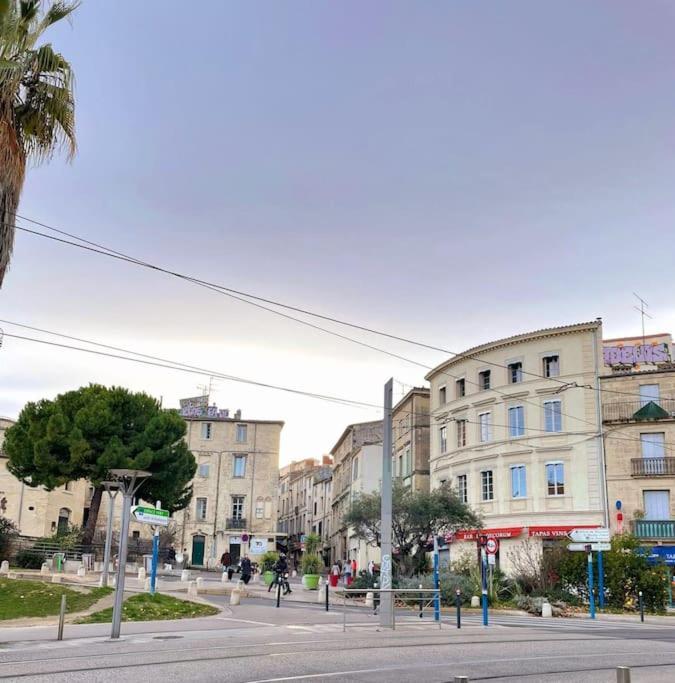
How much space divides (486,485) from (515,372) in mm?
6568

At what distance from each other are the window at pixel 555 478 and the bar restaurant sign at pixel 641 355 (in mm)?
6094

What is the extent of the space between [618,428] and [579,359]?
4036 mm

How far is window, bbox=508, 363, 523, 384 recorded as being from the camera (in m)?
44.1

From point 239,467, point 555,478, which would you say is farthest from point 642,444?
point 239,467

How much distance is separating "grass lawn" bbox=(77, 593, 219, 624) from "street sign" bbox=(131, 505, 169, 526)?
2831mm

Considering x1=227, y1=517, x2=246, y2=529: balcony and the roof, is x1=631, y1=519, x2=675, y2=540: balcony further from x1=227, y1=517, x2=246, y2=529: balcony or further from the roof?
x1=227, y1=517, x2=246, y2=529: balcony

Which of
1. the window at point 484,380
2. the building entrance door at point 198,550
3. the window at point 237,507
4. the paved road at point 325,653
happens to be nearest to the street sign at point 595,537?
the paved road at point 325,653

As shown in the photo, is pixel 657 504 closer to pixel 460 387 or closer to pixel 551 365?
pixel 551 365

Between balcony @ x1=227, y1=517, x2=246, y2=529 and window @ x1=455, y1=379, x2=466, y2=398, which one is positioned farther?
balcony @ x1=227, y1=517, x2=246, y2=529

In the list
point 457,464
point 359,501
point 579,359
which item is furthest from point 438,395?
point 359,501

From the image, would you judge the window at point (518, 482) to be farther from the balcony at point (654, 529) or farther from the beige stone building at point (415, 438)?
the beige stone building at point (415, 438)

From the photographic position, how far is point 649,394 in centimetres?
4062

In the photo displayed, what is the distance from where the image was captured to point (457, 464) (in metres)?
47.1

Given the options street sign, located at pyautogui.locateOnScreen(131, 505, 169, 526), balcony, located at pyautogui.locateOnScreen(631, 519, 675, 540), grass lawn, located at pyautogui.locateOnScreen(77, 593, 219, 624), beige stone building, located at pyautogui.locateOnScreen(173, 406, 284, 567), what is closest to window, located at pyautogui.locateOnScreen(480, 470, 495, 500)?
balcony, located at pyautogui.locateOnScreen(631, 519, 675, 540)
